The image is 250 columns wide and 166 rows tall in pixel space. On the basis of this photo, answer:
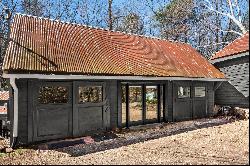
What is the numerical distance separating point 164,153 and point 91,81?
4.68 m

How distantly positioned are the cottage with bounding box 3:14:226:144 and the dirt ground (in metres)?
1.70

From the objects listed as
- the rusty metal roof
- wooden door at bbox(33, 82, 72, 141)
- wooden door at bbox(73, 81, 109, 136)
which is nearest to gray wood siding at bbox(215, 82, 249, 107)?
the rusty metal roof

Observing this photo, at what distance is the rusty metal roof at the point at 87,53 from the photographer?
11183 mm

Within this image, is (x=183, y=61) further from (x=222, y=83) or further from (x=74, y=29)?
(x=74, y=29)

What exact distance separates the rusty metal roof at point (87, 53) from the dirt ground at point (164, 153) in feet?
9.73

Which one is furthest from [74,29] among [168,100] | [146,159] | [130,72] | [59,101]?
[146,159]

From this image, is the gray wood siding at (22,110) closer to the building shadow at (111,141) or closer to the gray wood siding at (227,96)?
the building shadow at (111,141)

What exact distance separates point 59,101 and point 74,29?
500 centimetres

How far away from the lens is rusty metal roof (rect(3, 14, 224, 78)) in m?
11.2

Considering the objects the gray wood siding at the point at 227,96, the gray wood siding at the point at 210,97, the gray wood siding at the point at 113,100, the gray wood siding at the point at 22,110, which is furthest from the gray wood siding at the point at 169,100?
the gray wood siding at the point at 22,110

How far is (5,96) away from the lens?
53.6 feet

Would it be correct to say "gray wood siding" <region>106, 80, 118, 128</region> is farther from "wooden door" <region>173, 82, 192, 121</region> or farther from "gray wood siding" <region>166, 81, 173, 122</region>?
"wooden door" <region>173, 82, 192, 121</region>

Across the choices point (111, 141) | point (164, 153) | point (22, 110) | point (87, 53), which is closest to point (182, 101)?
point (87, 53)

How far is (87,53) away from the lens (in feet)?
44.0
